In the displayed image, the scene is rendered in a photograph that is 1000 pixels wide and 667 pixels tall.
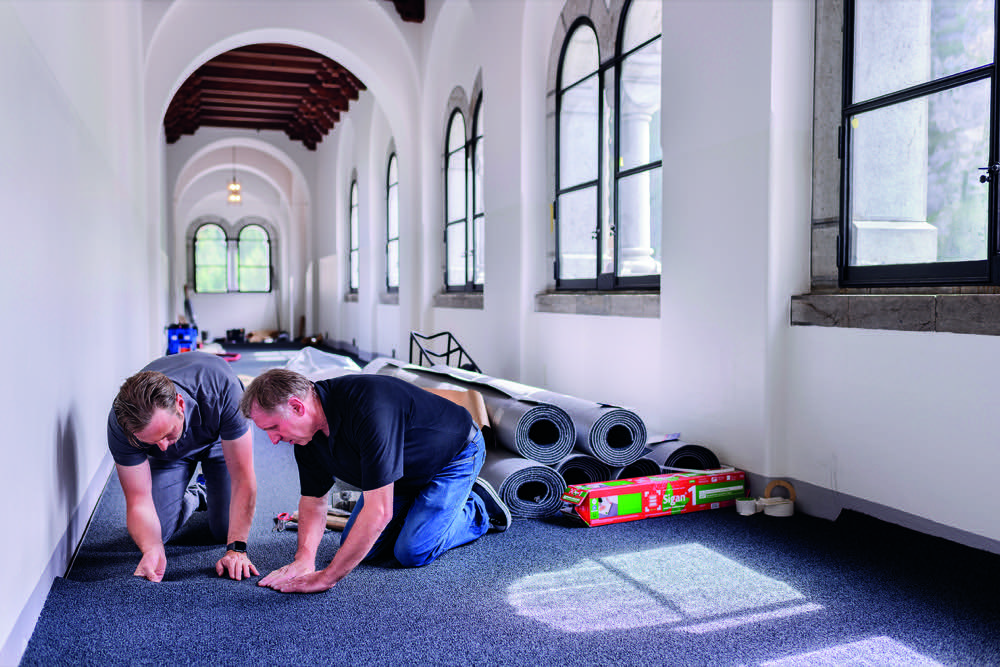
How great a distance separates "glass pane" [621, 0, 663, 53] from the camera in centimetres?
541

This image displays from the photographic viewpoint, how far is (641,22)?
5.56m

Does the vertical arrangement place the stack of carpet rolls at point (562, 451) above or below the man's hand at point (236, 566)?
above

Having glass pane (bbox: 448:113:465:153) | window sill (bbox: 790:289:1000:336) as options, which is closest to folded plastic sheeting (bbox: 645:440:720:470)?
window sill (bbox: 790:289:1000:336)

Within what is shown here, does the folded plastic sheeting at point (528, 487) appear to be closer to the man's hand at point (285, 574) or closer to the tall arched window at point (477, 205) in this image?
the man's hand at point (285, 574)

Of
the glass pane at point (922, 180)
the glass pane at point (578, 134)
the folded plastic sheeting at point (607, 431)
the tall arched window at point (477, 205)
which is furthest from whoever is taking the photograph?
the tall arched window at point (477, 205)

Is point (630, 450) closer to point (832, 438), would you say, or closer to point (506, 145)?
point (832, 438)

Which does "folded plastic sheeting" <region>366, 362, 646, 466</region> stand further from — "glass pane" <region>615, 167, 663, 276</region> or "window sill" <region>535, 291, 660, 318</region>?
"glass pane" <region>615, 167, 663, 276</region>

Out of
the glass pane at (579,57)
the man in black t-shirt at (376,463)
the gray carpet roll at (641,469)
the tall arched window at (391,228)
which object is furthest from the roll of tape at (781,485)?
the tall arched window at (391,228)

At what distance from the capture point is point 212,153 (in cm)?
1889

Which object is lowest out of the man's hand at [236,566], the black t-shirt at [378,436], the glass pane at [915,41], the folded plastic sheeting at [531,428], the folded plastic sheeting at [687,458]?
the man's hand at [236,566]

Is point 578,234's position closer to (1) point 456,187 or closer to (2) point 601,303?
(2) point 601,303

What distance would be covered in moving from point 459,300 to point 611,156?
3.22m

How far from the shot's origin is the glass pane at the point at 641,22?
5.41m

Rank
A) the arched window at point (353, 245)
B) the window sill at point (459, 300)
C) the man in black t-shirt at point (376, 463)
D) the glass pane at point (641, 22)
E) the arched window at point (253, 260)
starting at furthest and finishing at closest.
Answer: the arched window at point (253, 260) → the arched window at point (353, 245) → the window sill at point (459, 300) → the glass pane at point (641, 22) → the man in black t-shirt at point (376, 463)
